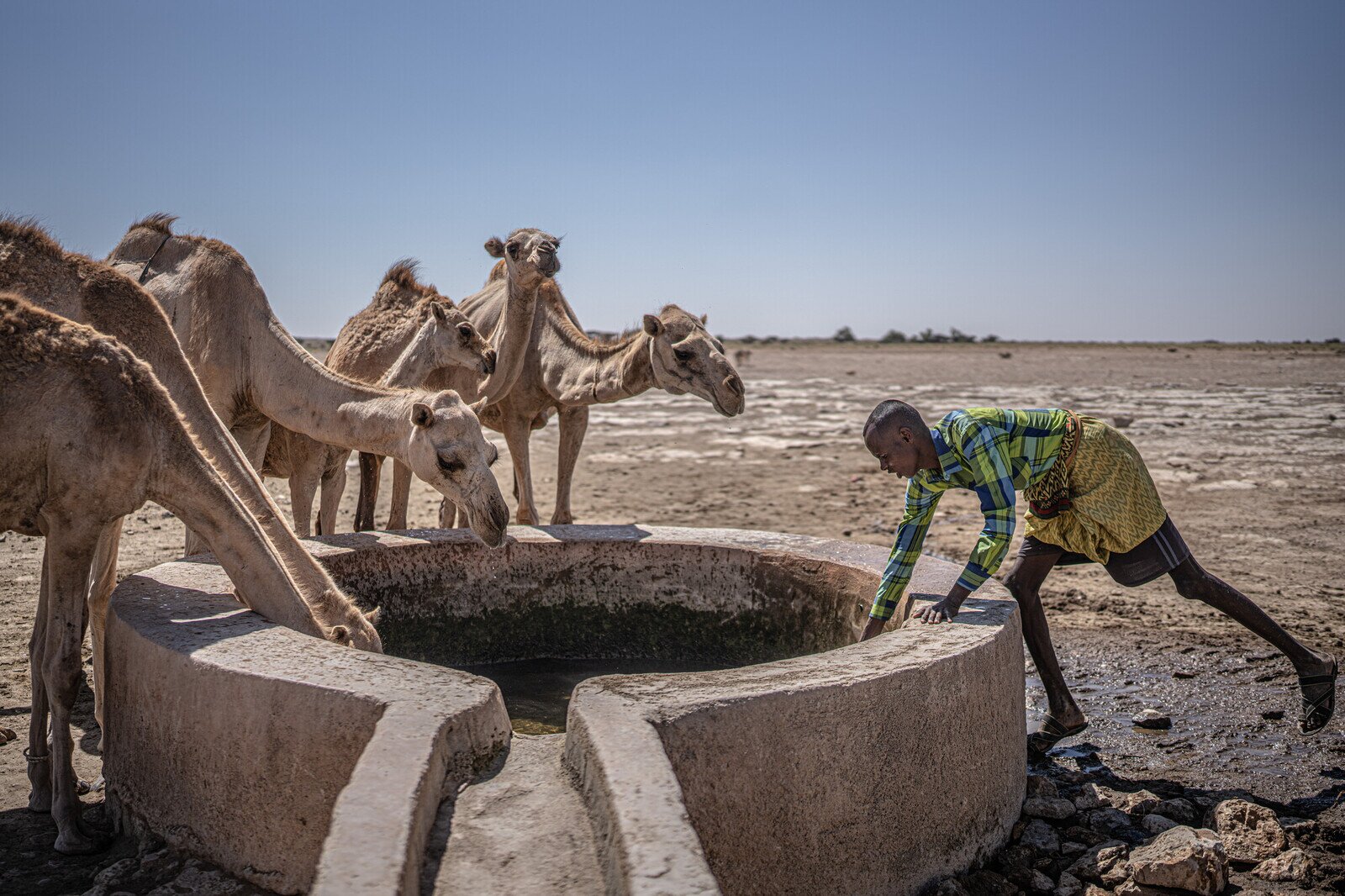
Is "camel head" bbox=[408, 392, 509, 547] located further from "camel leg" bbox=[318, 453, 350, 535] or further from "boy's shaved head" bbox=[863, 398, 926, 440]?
"camel leg" bbox=[318, 453, 350, 535]

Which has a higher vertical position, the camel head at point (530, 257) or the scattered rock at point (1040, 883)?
the camel head at point (530, 257)

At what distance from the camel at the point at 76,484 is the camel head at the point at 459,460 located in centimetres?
124

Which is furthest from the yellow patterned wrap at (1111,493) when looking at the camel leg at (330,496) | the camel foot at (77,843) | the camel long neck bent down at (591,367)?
the camel leg at (330,496)

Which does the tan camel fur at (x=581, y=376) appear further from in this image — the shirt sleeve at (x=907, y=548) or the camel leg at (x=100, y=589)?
the shirt sleeve at (x=907, y=548)

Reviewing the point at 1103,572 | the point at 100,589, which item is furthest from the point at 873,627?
the point at 1103,572

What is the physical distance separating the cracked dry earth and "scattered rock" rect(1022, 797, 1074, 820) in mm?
635

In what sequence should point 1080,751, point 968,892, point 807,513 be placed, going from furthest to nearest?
point 807,513 < point 1080,751 < point 968,892

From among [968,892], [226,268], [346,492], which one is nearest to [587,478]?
[346,492]

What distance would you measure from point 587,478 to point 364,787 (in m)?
10.7

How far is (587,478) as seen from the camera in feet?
44.1

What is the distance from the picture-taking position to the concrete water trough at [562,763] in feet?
9.04

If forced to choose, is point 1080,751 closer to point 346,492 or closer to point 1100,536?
point 1100,536

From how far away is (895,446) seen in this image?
14.0 ft

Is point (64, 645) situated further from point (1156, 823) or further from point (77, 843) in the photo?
point (1156, 823)
